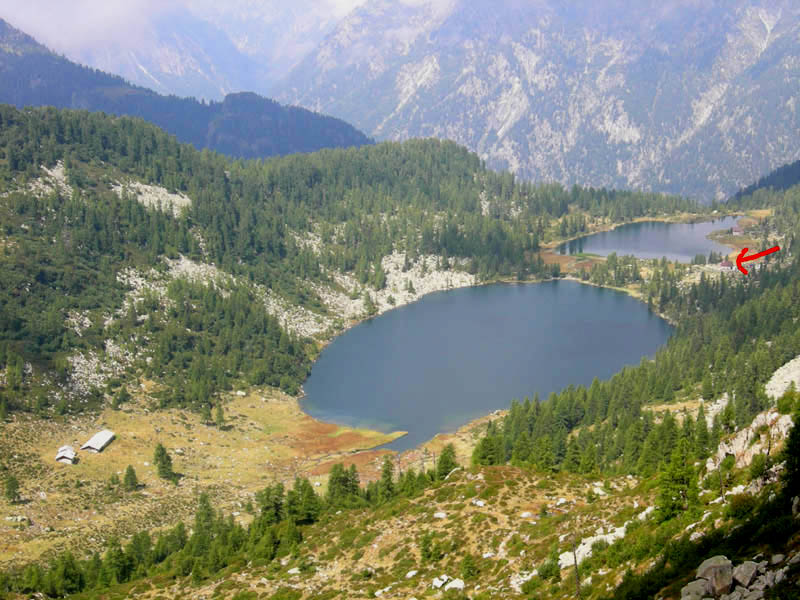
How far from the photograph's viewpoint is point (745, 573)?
2712cm

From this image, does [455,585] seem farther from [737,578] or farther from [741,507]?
[737,578]

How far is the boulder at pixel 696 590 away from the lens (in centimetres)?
2797

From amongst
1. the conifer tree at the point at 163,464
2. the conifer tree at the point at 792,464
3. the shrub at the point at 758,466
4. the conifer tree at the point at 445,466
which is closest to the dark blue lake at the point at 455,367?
the conifer tree at the point at 163,464

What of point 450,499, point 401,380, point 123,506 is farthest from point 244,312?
point 450,499

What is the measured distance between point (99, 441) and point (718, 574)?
111722 millimetres

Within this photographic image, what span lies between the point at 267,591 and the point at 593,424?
75220 millimetres

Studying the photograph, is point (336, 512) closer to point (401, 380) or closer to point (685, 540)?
point (685, 540)

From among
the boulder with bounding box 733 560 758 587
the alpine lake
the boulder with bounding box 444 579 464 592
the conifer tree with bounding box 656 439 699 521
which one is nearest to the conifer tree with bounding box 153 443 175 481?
the alpine lake

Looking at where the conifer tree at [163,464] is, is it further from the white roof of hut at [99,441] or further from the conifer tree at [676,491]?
the conifer tree at [676,491]

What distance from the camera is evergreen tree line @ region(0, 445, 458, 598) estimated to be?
71.5m

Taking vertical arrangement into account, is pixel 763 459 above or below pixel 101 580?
above

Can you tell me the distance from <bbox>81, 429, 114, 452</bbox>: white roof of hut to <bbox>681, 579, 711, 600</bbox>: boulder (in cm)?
10861

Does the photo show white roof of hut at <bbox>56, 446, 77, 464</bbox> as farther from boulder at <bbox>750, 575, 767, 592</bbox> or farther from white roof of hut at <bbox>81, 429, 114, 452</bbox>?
boulder at <bbox>750, 575, 767, 592</bbox>

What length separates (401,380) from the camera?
163 m
